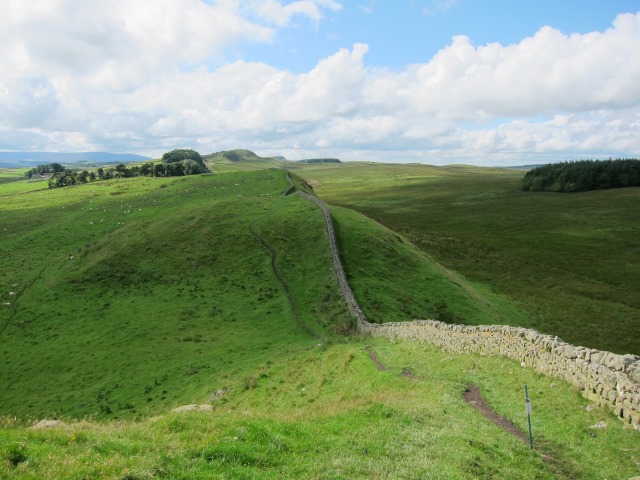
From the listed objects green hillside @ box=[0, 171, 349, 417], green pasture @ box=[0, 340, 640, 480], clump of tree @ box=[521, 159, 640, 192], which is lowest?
green hillside @ box=[0, 171, 349, 417]

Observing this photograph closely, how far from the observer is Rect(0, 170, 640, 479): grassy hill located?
1145cm

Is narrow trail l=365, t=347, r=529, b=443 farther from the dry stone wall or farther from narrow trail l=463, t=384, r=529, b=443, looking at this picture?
the dry stone wall

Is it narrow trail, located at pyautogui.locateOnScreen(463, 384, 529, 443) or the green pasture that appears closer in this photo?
the green pasture

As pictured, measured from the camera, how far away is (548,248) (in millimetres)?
82062

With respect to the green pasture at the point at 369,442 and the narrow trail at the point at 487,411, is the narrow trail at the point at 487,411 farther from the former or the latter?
the green pasture at the point at 369,442

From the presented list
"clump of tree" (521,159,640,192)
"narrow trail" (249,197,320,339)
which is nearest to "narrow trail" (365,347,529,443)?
"narrow trail" (249,197,320,339)

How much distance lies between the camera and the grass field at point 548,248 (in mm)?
51438

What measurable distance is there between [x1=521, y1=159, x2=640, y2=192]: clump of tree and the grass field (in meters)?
9.96

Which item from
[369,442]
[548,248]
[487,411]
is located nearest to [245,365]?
[487,411]

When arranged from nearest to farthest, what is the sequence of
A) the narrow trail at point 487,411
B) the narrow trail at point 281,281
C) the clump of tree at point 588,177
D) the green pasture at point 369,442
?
the green pasture at point 369,442 < the narrow trail at point 487,411 < the narrow trail at point 281,281 < the clump of tree at point 588,177

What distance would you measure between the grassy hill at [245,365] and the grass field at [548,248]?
27.1 ft

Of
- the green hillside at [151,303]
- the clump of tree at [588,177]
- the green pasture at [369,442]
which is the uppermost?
the clump of tree at [588,177]

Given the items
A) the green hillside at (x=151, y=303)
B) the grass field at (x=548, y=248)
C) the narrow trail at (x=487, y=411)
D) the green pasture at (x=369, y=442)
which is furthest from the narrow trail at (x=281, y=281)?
the grass field at (x=548, y=248)

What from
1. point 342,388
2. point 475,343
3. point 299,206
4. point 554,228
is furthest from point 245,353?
point 554,228
